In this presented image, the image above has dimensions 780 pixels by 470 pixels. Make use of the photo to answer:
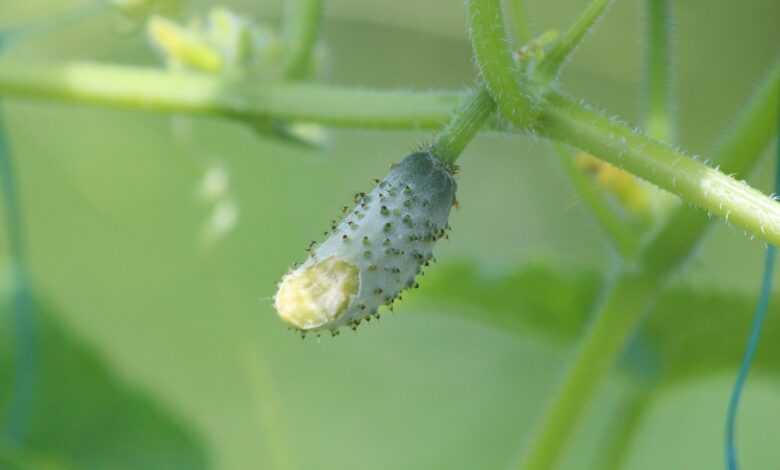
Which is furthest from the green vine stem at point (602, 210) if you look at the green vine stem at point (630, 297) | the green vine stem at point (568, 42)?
the green vine stem at point (568, 42)

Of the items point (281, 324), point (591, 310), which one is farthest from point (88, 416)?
point (591, 310)

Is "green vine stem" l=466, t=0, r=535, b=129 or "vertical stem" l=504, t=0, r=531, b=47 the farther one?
→ "vertical stem" l=504, t=0, r=531, b=47

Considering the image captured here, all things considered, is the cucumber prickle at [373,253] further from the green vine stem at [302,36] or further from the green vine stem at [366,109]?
the green vine stem at [302,36]

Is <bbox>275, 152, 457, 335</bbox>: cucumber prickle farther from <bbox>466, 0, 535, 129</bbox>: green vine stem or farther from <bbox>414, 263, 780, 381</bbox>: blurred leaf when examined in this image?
<bbox>414, 263, 780, 381</bbox>: blurred leaf

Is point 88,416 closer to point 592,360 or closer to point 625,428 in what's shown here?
point 625,428

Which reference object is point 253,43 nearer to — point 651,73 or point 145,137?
point 651,73

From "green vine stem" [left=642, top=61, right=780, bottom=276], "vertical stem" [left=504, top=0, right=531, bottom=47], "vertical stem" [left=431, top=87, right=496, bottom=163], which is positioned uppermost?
"green vine stem" [left=642, top=61, right=780, bottom=276]

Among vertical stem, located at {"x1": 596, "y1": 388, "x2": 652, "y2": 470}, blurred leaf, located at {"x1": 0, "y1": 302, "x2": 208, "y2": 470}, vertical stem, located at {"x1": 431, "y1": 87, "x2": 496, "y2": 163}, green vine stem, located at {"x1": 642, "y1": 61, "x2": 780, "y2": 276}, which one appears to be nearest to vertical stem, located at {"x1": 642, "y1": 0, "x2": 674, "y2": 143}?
green vine stem, located at {"x1": 642, "y1": 61, "x2": 780, "y2": 276}
